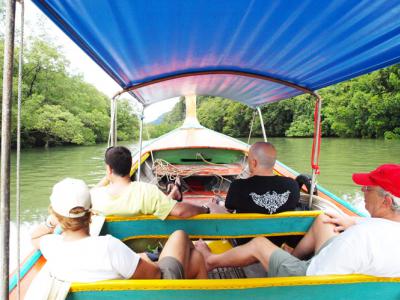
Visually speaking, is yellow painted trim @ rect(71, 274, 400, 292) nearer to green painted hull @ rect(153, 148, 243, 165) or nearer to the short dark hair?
the short dark hair

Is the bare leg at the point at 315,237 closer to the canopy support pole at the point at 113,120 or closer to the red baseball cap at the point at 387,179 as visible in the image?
the red baseball cap at the point at 387,179

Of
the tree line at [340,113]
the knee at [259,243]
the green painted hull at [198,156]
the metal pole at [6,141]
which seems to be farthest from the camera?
the tree line at [340,113]

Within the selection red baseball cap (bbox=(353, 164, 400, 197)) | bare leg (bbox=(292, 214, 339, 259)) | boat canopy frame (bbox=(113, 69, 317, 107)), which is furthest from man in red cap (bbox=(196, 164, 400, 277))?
boat canopy frame (bbox=(113, 69, 317, 107))

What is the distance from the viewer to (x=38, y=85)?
22625 millimetres

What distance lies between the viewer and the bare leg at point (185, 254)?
1608mm

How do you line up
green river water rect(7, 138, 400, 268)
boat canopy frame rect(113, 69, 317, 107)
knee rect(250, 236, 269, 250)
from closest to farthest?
1. knee rect(250, 236, 269, 250)
2. boat canopy frame rect(113, 69, 317, 107)
3. green river water rect(7, 138, 400, 268)

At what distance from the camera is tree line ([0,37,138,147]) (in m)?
19.9

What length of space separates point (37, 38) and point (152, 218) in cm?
2434

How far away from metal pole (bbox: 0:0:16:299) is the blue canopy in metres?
0.44

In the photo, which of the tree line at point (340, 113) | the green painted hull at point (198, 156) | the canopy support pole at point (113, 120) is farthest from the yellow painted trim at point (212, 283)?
the tree line at point (340, 113)

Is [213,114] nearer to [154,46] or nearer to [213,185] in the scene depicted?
[213,185]

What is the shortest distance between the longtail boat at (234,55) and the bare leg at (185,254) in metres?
0.15

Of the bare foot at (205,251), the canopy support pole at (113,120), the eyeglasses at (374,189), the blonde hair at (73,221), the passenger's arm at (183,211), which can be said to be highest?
the canopy support pole at (113,120)

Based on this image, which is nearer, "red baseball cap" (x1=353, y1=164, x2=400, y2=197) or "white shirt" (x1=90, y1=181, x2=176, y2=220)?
"red baseball cap" (x1=353, y1=164, x2=400, y2=197)
